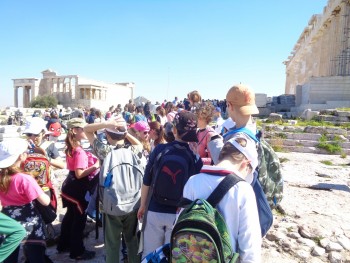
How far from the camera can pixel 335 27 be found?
78.5 ft

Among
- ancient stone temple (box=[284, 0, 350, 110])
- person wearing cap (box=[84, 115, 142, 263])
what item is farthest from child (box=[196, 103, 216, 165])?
ancient stone temple (box=[284, 0, 350, 110])

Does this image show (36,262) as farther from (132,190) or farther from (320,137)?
(320,137)

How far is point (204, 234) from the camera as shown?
1.43 metres

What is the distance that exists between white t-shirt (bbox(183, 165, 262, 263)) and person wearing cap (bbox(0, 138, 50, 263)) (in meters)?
1.63

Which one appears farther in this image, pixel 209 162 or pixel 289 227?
pixel 289 227

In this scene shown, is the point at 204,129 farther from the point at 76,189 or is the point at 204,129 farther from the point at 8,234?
the point at 8,234

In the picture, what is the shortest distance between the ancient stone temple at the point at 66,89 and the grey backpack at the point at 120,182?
62756 millimetres

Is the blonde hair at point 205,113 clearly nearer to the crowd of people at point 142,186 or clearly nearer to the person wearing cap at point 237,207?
the crowd of people at point 142,186

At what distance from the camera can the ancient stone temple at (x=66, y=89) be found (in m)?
65.9

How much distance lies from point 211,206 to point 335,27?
27.2m

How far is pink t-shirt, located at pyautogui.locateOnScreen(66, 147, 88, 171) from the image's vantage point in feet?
11.2

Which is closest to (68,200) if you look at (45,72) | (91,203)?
(91,203)

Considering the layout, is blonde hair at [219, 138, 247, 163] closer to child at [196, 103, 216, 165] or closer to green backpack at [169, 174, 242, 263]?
green backpack at [169, 174, 242, 263]

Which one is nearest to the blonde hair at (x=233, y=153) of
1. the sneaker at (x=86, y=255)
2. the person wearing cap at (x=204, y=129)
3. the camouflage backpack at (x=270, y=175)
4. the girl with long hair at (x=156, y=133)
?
the camouflage backpack at (x=270, y=175)
